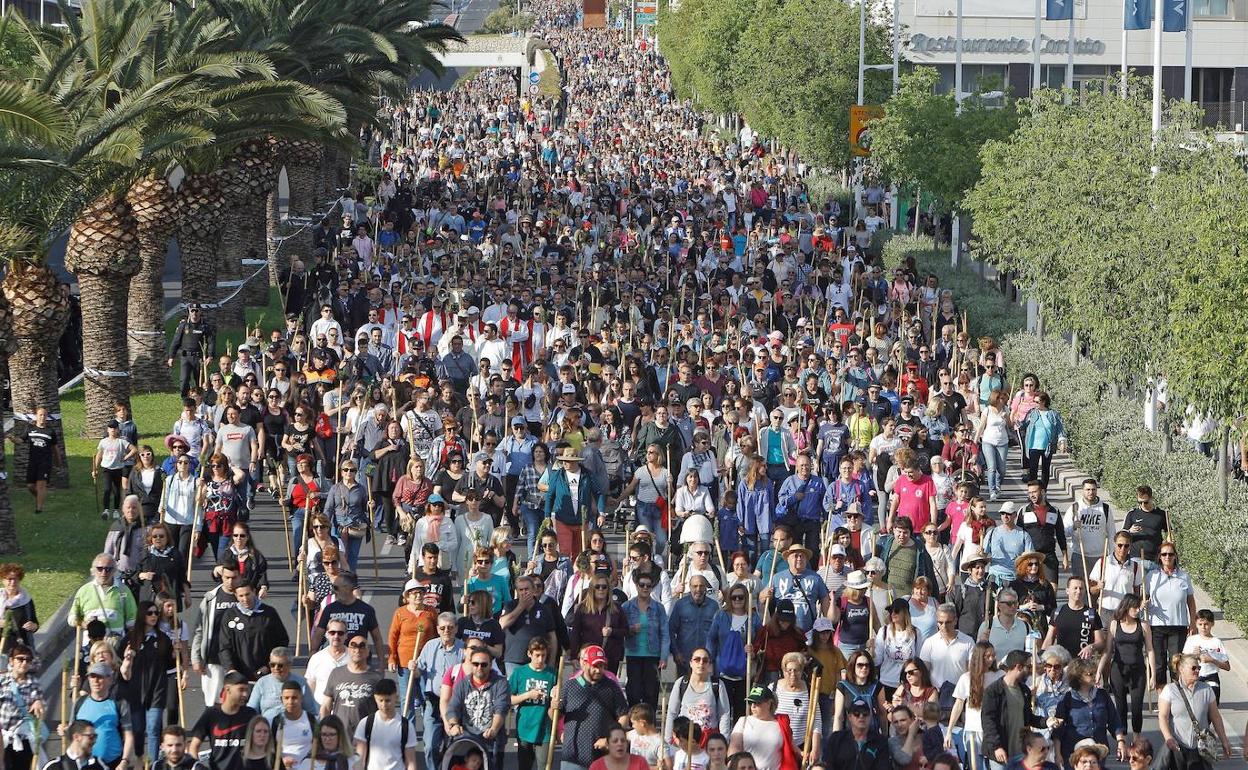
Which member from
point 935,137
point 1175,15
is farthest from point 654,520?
point 935,137

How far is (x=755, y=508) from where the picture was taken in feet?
58.6

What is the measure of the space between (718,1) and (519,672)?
63384mm

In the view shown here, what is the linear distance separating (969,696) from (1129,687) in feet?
7.68

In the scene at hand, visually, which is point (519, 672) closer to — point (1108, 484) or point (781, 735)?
point (781, 735)

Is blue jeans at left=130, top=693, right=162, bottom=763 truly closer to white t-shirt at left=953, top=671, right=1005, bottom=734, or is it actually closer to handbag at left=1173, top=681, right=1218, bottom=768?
white t-shirt at left=953, top=671, right=1005, bottom=734

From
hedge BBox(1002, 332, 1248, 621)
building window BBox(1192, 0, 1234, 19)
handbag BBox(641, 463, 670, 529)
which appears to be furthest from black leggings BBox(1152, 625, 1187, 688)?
building window BBox(1192, 0, 1234, 19)

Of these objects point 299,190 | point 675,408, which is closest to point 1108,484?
point 675,408

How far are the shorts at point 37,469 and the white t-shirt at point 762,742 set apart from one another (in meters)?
11.7

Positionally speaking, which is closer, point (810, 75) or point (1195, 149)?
point (1195, 149)

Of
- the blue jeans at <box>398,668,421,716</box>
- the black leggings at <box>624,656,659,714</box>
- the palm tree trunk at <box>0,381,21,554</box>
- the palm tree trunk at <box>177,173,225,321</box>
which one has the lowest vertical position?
the palm tree trunk at <box>0,381,21,554</box>

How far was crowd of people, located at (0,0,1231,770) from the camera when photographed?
1230cm

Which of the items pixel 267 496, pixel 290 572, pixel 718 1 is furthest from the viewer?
pixel 718 1

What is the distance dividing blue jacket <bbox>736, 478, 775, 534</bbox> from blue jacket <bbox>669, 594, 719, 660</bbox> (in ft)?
12.0

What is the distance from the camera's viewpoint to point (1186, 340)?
790 inches
